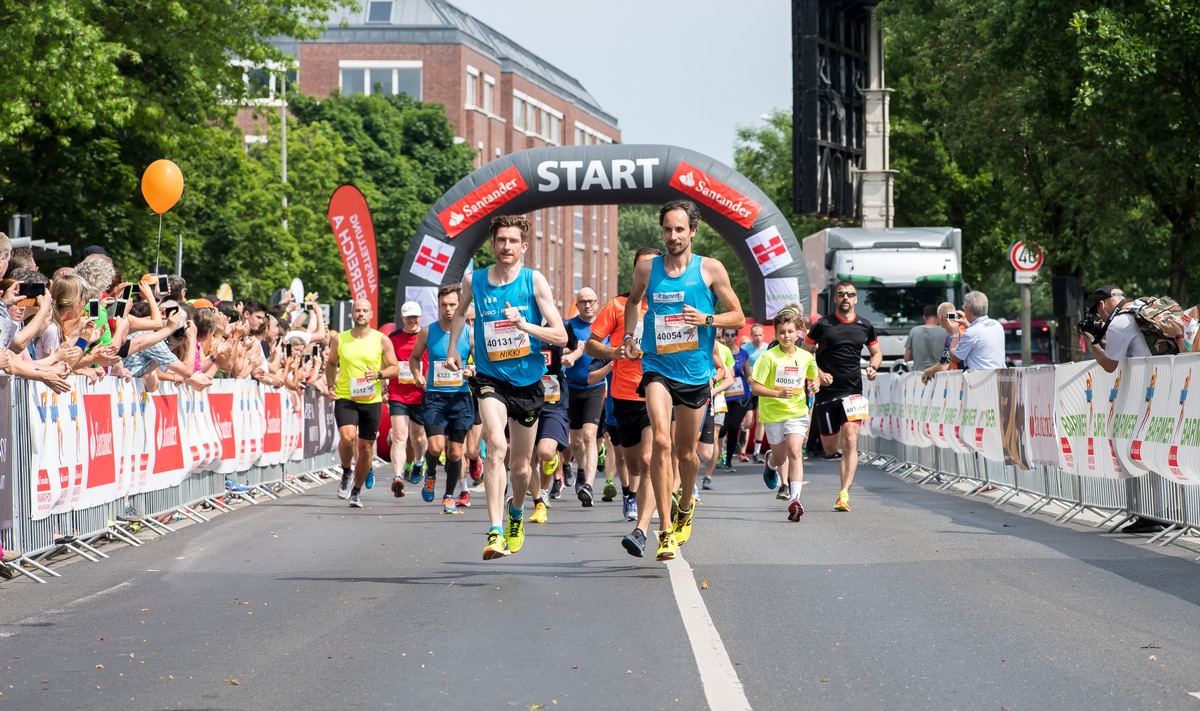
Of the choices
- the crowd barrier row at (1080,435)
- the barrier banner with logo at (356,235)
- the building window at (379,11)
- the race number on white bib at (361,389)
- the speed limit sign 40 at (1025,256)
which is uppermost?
the building window at (379,11)

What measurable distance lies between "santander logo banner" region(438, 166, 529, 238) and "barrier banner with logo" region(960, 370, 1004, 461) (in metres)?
→ 12.6

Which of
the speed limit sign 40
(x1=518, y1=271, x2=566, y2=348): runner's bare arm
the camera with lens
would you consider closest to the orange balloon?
(x1=518, y1=271, x2=566, y2=348): runner's bare arm

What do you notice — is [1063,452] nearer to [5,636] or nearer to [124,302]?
[124,302]

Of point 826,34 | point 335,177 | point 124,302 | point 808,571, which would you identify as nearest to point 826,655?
point 808,571

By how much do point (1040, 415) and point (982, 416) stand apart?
2.38 meters

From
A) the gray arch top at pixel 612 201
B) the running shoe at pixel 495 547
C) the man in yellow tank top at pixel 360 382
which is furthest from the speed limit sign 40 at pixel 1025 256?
the running shoe at pixel 495 547

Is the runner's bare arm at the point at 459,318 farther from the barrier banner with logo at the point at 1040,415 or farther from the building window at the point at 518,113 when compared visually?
the building window at the point at 518,113

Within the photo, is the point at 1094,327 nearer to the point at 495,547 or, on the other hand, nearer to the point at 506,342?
the point at 506,342

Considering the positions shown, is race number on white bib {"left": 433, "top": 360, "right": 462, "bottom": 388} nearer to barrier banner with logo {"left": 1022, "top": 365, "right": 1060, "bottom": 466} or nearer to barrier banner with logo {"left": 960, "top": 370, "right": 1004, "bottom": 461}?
barrier banner with logo {"left": 1022, "top": 365, "right": 1060, "bottom": 466}

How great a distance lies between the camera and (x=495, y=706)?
624 cm

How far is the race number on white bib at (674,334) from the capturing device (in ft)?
34.2

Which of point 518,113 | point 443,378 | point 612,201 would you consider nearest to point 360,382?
point 443,378

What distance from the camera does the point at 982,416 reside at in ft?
59.9

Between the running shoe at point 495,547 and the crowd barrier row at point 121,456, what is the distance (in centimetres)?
264
